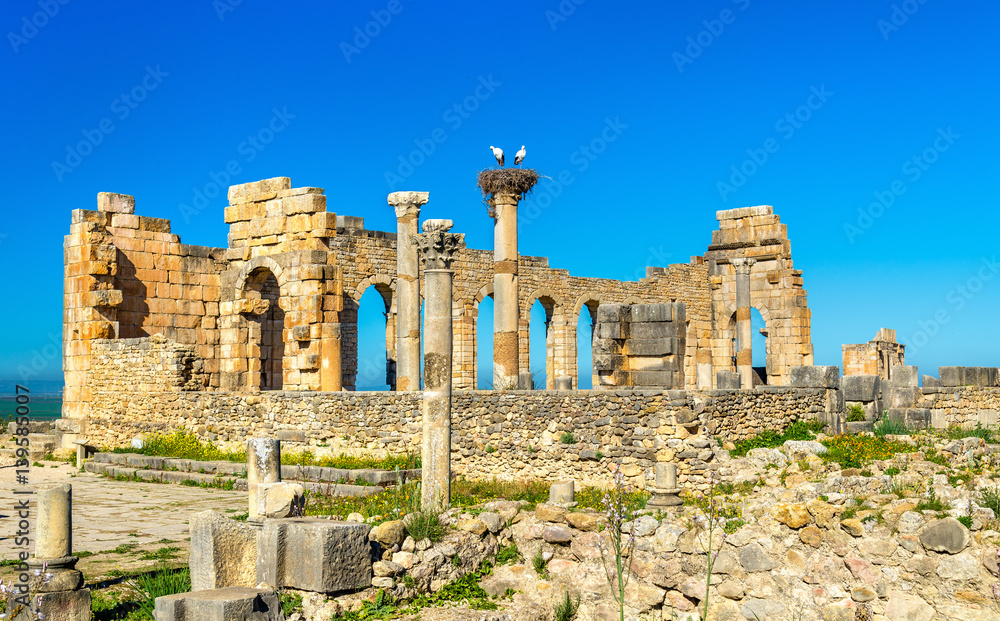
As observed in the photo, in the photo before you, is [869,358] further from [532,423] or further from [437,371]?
[437,371]

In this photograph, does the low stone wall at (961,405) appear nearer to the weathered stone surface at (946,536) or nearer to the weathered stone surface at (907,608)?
the weathered stone surface at (946,536)

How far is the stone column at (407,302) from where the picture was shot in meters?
19.8

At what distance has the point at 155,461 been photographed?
626 inches

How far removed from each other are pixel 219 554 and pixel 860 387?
41.0 ft

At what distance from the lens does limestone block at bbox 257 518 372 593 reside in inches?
310

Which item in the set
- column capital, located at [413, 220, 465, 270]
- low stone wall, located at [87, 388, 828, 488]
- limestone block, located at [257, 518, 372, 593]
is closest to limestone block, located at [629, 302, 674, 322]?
low stone wall, located at [87, 388, 828, 488]

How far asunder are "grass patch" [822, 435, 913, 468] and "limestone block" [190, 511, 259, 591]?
744cm

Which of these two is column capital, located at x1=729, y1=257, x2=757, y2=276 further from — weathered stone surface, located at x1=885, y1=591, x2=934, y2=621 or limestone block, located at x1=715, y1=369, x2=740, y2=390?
weathered stone surface, located at x1=885, y1=591, x2=934, y2=621

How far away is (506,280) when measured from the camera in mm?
19984

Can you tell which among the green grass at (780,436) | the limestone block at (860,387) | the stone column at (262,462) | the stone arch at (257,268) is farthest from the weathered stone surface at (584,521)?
the stone arch at (257,268)

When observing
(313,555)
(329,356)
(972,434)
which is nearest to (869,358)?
(972,434)

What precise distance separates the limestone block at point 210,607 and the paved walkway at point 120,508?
251 centimetres

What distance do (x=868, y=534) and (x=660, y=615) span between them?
6.55ft

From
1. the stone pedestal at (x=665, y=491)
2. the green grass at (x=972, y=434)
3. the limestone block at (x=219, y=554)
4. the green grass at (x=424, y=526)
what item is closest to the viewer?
the limestone block at (x=219, y=554)
